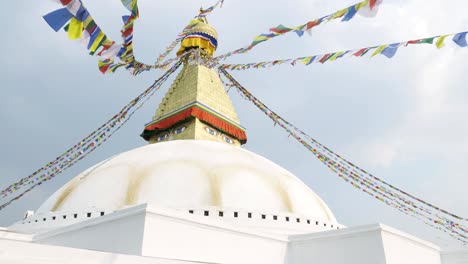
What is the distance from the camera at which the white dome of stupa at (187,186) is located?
779 cm

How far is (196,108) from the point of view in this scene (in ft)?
43.7

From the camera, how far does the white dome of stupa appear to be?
779 centimetres

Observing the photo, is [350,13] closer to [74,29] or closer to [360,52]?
[360,52]

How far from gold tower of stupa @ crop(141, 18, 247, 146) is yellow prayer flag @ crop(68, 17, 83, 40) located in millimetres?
6266

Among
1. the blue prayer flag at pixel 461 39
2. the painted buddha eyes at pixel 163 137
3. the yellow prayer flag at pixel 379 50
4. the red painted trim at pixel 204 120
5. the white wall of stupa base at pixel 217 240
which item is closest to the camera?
the white wall of stupa base at pixel 217 240

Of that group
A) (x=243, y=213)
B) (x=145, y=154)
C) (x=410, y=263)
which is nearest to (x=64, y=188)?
(x=145, y=154)

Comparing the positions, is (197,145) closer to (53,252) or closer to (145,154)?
(145,154)

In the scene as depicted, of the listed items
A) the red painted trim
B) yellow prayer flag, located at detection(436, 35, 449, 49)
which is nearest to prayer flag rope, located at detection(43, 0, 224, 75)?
the red painted trim

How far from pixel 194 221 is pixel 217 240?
1.89ft

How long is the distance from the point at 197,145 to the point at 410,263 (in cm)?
561

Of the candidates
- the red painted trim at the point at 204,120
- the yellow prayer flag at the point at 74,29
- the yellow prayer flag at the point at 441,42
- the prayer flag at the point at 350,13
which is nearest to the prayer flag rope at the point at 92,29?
the yellow prayer flag at the point at 74,29

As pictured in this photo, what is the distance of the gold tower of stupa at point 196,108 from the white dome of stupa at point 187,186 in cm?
378

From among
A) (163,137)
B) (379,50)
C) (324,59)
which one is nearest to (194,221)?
(379,50)

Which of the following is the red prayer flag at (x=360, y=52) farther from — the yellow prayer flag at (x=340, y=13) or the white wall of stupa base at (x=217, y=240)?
the white wall of stupa base at (x=217, y=240)
